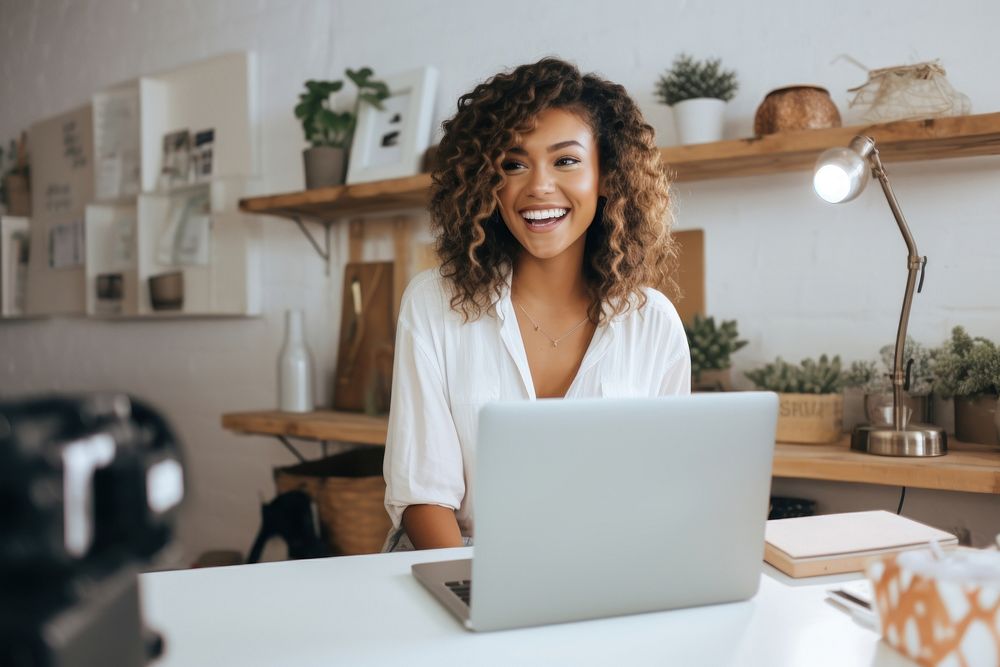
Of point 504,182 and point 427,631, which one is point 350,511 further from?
point 427,631

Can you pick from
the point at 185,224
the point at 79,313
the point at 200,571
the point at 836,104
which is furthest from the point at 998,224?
the point at 79,313

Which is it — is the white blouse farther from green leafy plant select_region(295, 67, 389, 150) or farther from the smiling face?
green leafy plant select_region(295, 67, 389, 150)

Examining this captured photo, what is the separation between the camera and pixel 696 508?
805 mm

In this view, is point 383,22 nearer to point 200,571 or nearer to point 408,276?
point 408,276

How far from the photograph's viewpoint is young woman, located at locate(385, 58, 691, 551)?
1.48 meters

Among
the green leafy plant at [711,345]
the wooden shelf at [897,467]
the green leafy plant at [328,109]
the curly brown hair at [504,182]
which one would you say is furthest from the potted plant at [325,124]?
the wooden shelf at [897,467]

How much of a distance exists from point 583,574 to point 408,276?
1.93m

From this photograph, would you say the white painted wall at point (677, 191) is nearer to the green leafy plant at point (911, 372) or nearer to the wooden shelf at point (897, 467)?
the green leafy plant at point (911, 372)

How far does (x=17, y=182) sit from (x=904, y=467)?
12.8ft

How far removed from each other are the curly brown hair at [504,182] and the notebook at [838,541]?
0.60 m

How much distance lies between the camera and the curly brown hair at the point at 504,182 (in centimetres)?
153

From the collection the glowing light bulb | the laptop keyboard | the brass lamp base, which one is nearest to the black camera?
the laptop keyboard

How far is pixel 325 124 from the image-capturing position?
8.43 ft

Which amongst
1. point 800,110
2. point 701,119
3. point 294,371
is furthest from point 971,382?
point 294,371
